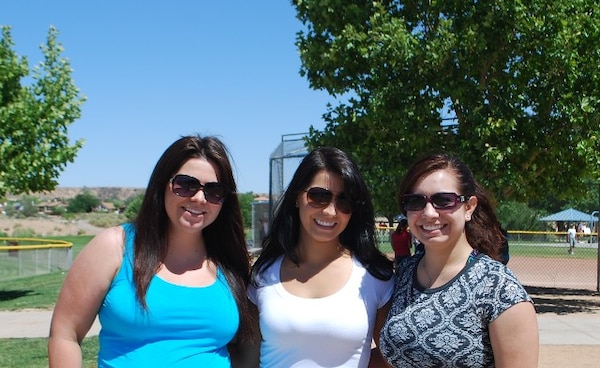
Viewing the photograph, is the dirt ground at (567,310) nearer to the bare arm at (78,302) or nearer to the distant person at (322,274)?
the distant person at (322,274)

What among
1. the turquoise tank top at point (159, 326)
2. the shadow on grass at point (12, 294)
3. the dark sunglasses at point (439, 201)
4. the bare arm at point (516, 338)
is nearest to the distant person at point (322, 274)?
the turquoise tank top at point (159, 326)

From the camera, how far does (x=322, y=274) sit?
287 cm

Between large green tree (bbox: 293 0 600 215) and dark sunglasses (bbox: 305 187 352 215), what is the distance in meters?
8.34

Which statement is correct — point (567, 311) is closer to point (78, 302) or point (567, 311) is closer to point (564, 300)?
point (564, 300)

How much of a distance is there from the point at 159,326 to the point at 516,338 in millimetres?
1293

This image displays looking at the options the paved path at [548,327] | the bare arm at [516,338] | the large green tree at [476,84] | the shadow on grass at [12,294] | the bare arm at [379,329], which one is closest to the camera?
the bare arm at [516,338]

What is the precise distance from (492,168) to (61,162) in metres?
8.13

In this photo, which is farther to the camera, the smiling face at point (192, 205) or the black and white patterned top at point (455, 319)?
the smiling face at point (192, 205)

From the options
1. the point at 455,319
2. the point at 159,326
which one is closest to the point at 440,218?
the point at 455,319

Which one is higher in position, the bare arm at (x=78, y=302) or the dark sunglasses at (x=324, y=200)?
the dark sunglasses at (x=324, y=200)

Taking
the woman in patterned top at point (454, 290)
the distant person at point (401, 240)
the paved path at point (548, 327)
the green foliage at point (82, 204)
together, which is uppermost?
the woman in patterned top at point (454, 290)

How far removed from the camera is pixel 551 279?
17797 mm

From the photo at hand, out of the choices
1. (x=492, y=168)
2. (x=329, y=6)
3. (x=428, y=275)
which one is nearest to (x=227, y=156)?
(x=428, y=275)

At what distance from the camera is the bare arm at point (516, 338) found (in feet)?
7.23
